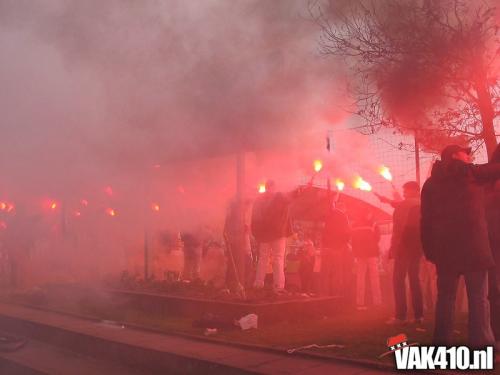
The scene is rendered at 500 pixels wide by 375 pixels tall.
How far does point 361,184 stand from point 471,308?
3.19 meters

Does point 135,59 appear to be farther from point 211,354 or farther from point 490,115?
point 490,115

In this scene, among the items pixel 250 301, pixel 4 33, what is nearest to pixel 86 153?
pixel 4 33

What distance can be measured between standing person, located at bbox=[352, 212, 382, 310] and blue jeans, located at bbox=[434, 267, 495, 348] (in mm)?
2860

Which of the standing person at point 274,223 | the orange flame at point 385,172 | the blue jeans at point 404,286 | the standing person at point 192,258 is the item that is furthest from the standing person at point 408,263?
the standing person at point 192,258

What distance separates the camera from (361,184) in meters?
6.75

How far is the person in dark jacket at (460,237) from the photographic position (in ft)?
11.9

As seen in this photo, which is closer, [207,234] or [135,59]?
[135,59]

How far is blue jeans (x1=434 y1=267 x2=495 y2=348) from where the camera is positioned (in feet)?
11.9

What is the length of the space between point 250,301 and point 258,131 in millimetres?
1836

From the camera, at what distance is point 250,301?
5883 millimetres

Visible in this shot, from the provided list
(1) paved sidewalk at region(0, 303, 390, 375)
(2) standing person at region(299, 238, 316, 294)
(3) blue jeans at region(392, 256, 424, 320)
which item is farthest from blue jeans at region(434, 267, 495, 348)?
(2) standing person at region(299, 238, 316, 294)

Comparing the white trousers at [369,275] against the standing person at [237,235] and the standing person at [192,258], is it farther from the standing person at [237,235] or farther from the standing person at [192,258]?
the standing person at [192,258]

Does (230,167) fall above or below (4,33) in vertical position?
below

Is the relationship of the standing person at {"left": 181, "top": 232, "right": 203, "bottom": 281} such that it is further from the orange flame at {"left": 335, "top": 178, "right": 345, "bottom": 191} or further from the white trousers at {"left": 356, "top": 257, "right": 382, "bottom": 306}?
the white trousers at {"left": 356, "top": 257, "right": 382, "bottom": 306}
